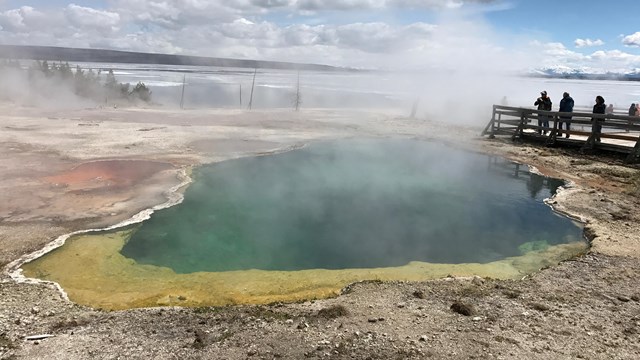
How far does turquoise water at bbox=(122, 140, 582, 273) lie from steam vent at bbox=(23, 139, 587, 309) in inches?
0.9

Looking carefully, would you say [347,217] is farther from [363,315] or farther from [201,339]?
[201,339]

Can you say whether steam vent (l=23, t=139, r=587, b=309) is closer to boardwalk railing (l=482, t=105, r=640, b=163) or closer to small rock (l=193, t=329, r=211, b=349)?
small rock (l=193, t=329, r=211, b=349)

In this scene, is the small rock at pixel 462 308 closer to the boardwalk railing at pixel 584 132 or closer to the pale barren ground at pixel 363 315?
the pale barren ground at pixel 363 315

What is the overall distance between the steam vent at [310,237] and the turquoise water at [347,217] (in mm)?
24

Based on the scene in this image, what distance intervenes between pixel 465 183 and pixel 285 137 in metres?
6.96

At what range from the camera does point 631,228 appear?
687 centimetres

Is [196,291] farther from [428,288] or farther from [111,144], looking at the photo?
[111,144]

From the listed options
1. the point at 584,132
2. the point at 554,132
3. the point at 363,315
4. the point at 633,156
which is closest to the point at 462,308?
the point at 363,315

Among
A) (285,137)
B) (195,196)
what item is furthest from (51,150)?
(285,137)

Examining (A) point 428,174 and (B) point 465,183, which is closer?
(B) point 465,183

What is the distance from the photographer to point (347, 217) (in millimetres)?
8312

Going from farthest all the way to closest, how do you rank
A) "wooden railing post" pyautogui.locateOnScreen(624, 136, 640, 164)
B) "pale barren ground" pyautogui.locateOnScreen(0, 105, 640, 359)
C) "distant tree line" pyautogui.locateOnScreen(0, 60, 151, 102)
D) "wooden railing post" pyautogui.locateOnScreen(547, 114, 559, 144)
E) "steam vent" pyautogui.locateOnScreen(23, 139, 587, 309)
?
"distant tree line" pyautogui.locateOnScreen(0, 60, 151, 102) < "wooden railing post" pyautogui.locateOnScreen(547, 114, 559, 144) < "wooden railing post" pyautogui.locateOnScreen(624, 136, 640, 164) < "steam vent" pyautogui.locateOnScreen(23, 139, 587, 309) < "pale barren ground" pyautogui.locateOnScreen(0, 105, 640, 359)

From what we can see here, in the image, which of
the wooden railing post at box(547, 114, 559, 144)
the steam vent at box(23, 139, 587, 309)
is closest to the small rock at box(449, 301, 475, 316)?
the steam vent at box(23, 139, 587, 309)

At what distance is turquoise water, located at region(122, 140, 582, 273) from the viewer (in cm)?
667
